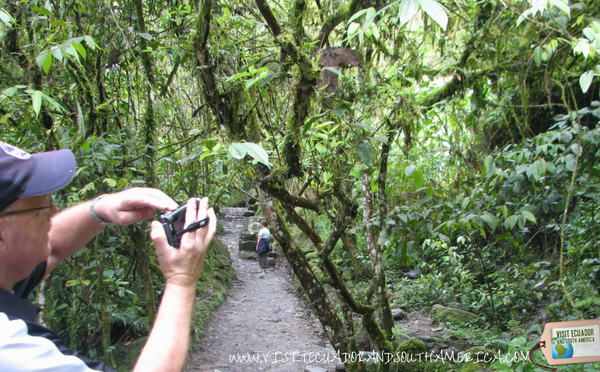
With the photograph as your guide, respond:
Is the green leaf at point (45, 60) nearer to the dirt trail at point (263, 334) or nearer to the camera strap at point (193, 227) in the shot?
the camera strap at point (193, 227)

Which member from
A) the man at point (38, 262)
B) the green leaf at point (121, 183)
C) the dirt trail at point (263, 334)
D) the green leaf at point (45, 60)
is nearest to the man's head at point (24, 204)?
the man at point (38, 262)

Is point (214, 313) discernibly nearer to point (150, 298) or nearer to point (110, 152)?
point (150, 298)

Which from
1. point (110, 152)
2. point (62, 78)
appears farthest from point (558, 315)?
point (62, 78)

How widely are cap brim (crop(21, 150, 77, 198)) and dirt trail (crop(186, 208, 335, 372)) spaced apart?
3.75m

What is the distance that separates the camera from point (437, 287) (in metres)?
6.12

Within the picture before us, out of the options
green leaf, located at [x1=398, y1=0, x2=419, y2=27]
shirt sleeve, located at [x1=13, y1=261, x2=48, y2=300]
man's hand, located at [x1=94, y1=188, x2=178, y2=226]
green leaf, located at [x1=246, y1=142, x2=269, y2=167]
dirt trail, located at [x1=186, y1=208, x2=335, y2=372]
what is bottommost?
dirt trail, located at [x1=186, y1=208, x2=335, y2=372]

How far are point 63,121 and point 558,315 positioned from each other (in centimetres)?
490

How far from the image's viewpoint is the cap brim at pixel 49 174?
0.94m

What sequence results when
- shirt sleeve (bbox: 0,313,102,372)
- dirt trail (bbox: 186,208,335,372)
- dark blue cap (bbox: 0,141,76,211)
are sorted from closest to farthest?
shirt sleeve (bbox: 0,313,102,372) → dark blue cap (bbox: 0,141,76,211) → dirt trail (bbox: 186,208,335,372)

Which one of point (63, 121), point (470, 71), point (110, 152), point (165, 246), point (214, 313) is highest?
point (470, 71)

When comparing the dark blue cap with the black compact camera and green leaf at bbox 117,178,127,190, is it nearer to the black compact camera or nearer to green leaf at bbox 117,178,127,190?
the black compact camera

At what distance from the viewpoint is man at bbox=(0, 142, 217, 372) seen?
74 centimetres

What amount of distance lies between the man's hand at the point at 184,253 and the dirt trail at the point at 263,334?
11.5 ft

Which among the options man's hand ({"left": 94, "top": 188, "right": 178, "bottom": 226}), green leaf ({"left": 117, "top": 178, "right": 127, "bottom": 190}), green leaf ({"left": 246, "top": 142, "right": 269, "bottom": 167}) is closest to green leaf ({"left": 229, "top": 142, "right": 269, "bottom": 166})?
green leaf ({"left": 246, "top": 142, "right": 269, "bottom": 167})
